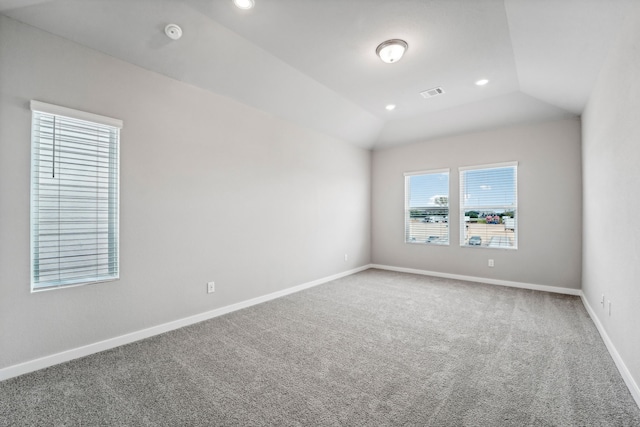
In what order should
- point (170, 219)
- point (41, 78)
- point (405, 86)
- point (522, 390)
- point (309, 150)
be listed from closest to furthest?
point (522, 390) → point (41, 78) → point (170, 219) → point (405, 86) → point (309, 150)

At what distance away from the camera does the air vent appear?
388 cm

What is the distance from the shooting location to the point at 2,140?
206 cm

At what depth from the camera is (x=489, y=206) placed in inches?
191

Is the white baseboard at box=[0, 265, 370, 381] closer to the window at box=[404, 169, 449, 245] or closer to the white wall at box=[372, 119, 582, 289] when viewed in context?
the window at box=[404, 169, 449, 245]

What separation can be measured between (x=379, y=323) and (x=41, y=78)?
3.79 meters

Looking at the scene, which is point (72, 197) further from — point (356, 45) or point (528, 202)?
point (528, 202)

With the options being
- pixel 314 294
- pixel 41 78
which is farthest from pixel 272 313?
pixel 41 78

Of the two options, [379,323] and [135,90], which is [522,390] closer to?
[379,323]

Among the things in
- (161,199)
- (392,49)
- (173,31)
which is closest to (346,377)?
(161,199)

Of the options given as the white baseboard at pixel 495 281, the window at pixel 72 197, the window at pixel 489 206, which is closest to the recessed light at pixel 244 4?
the window at pixel 72 197

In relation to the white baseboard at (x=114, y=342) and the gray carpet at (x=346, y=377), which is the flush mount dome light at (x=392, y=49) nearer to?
the gray carpet at (x=346, y=377)

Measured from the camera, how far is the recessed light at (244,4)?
7.37 feet

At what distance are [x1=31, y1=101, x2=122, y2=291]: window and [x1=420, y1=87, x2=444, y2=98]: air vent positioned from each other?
374cm

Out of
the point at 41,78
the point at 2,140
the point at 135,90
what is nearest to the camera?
the point at 2,140
